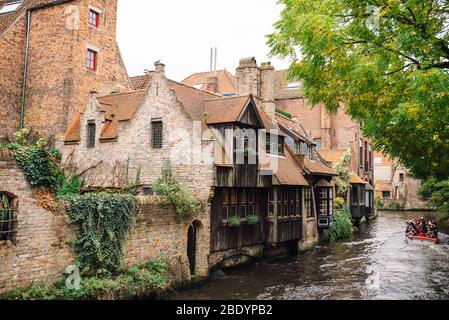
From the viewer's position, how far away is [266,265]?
2011 cm

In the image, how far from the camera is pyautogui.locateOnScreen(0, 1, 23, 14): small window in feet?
93.2

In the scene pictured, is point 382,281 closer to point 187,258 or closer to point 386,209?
point 187,258

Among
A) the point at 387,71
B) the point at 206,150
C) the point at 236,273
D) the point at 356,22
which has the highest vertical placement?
the point at 356,22

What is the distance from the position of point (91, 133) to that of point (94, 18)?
985 centimetres

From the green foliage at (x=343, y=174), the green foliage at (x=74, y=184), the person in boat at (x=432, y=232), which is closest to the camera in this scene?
the green foliage at (x=74, y=184)

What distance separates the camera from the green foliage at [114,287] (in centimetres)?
1086

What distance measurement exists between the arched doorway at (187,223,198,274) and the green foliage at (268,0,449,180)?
7017 mm

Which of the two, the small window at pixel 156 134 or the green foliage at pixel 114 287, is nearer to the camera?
the green foliage at pixel 114 287

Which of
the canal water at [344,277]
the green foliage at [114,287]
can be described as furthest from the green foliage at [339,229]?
the green foliage at [114,287]

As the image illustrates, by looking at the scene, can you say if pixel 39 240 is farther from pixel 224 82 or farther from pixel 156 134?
pixel 224 82

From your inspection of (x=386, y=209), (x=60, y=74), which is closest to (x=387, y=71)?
(x=60, y=74)

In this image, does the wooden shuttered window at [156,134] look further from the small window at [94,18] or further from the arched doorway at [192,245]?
the small window at [94,18]

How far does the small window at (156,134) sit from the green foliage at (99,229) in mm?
5207

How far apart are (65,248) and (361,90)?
29.1 feet
